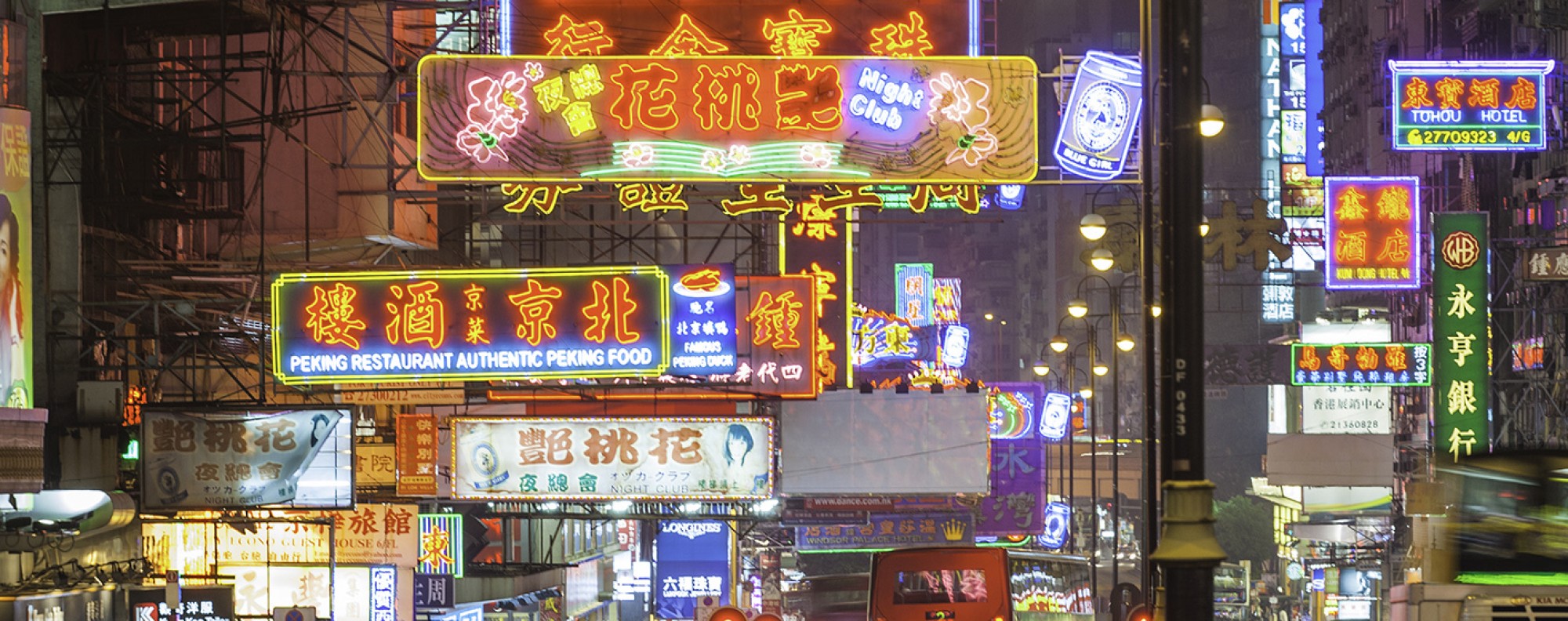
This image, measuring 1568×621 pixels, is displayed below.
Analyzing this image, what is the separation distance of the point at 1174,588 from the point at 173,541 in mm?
20578

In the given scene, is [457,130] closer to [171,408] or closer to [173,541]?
[171,408]

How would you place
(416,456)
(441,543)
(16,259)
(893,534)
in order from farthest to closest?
(893,534) → (441,543) → (416,456) → (16,259)

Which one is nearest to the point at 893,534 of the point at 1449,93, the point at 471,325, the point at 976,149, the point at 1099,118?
the point at 1449,93

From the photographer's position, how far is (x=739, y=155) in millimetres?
24109

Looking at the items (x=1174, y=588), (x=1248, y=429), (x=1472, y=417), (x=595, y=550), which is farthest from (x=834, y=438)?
(x=1248, y=429)

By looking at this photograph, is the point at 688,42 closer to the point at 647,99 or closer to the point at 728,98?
the point at 647,99

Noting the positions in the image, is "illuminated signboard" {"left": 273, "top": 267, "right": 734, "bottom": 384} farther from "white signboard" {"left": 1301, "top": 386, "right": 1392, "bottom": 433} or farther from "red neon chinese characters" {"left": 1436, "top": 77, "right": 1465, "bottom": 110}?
"white signboard" {"left": 1301, "top": 386, "right": 1392, "bottom": 433}

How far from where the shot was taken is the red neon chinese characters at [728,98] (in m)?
24.1

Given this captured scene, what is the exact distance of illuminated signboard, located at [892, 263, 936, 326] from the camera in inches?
3482

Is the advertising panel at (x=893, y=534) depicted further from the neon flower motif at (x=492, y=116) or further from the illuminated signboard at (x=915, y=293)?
the illuminated signboard at (x=915, y=293)

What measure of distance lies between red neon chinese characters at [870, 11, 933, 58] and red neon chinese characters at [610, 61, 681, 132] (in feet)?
10.8

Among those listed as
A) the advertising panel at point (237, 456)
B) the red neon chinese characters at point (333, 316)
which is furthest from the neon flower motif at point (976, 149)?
the advertising panel at point (237, 456)

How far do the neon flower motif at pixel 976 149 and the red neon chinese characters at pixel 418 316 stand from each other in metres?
7.16

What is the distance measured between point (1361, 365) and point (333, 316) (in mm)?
22193
